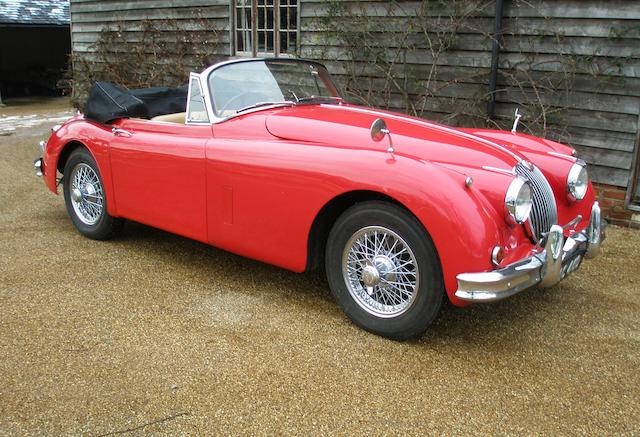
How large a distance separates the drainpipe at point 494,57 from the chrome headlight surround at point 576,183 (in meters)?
3.04

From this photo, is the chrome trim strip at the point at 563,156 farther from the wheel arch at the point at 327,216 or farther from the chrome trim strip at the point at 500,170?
the wheel arch at the point at 327,216

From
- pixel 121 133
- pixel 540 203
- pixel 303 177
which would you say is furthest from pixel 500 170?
pixel 121 133

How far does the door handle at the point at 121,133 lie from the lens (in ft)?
15.2

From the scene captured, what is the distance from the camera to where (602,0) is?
5.78 metres

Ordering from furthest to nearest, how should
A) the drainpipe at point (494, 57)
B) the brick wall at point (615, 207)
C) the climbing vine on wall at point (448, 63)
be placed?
the drainpipe at point (494, 57), the climbing vine on wall at point (448, 63), the brick wall at point (615, 207)

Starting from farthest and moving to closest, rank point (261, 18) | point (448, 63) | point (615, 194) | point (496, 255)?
1. point (261, 18)
2. point (448, 63)
3. point (615, 194)
4. point (496, 255)

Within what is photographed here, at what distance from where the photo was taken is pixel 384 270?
130 inches

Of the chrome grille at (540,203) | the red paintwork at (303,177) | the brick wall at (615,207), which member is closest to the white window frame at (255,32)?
the red paintwork at (303,177)

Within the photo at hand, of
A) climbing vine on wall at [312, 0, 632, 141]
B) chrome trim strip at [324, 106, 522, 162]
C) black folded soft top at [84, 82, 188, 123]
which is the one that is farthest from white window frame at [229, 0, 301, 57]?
chrome trim strip at [324, 106, 522, 162]

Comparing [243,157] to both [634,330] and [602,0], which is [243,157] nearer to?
[634,330]

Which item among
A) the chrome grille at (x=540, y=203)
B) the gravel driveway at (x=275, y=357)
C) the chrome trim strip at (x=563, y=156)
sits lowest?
the gravel driveway at (x=275, y=357)

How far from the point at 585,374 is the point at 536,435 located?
0.69 meters

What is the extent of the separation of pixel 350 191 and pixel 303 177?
32 centimetres

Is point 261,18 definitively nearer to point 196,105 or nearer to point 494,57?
point 494,57
